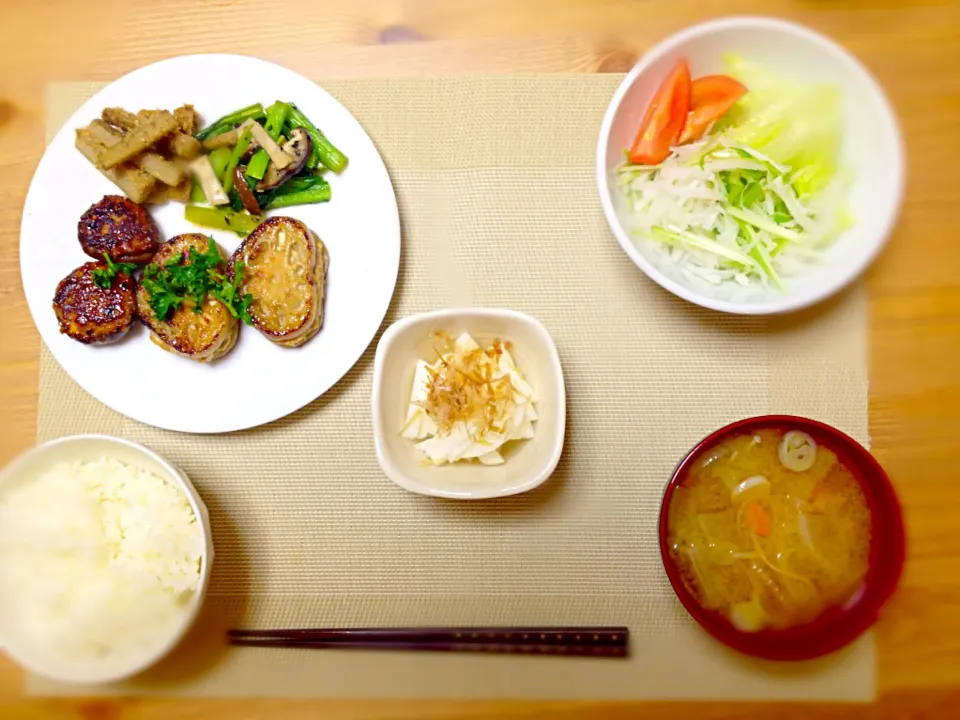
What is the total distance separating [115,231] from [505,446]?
1.08 meters

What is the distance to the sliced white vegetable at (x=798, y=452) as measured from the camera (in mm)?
1648

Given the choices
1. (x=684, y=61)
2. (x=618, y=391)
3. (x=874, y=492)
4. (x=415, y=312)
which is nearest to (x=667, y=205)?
(x=684, y=61)

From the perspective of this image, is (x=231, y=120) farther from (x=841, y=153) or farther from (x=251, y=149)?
(x=841, y=153)

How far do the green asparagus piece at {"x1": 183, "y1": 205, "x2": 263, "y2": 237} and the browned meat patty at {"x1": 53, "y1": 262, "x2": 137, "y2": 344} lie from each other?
0.75 ft

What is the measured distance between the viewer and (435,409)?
1650 mm

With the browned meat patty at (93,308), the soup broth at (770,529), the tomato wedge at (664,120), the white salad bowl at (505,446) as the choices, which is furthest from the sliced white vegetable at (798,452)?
the browned meat patty at (93,308)

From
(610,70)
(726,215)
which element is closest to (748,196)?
(726,215)

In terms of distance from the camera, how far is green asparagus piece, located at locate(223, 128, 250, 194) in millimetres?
1705

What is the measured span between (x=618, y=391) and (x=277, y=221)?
951 mm

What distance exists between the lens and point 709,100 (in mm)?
1667

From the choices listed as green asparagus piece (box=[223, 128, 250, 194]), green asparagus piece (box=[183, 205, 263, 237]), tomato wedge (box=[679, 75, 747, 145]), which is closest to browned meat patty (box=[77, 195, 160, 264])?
green asparagus piece (box=[183, 205, 263, 237])

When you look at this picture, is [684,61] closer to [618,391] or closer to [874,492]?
[618,391]

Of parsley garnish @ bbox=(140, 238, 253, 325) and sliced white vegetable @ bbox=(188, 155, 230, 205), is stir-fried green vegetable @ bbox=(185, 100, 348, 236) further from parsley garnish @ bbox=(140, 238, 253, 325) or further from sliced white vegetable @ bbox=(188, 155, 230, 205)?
parsley garnish @ bbox=(140, 238, 253, 325)

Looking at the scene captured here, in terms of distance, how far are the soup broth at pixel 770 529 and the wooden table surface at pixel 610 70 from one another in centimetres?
25
